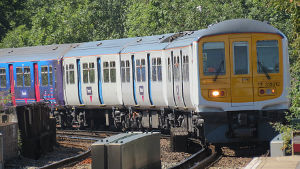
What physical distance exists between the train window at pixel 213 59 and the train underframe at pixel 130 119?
1.11 metres

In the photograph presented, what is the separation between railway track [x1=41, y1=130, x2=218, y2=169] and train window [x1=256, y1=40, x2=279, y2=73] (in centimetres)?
234

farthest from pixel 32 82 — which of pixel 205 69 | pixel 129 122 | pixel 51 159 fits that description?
pixel 205 69

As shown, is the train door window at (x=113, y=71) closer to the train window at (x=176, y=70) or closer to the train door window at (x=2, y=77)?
the train window at (x=176, y=70)

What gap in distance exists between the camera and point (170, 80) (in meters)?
20.5

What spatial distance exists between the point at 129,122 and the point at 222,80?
8659 mm

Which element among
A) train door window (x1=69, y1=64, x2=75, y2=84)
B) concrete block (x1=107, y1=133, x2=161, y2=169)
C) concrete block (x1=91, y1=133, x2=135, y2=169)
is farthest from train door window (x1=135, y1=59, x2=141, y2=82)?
concrete block (x1=91, y1=133, x2=135, y2=169)

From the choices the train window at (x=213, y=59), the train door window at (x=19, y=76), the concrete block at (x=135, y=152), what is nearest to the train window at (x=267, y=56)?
the train window at (x=213, y=59)

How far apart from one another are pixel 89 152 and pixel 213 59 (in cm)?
399

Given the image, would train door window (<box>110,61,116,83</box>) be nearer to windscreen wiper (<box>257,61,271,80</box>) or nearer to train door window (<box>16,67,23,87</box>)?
train door window (<box>16,67,23,87</box>)

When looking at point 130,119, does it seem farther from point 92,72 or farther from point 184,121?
point 184,121

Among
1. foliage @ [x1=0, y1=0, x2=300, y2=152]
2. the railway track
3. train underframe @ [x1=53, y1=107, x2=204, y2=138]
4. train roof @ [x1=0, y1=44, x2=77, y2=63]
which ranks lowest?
the railway track

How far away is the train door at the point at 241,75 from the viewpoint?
54.3 feet

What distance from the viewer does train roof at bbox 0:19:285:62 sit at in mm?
16875

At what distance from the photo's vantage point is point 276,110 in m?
16.7
